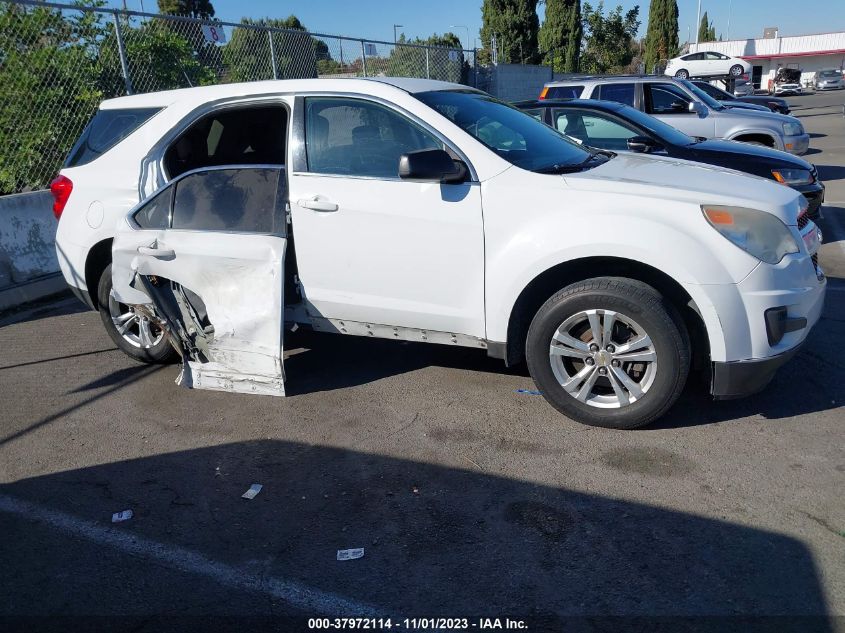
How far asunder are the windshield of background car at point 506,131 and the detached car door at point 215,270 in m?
1.19

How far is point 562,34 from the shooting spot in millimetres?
36438

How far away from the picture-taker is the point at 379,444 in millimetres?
4082

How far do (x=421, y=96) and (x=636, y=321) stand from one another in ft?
6.35

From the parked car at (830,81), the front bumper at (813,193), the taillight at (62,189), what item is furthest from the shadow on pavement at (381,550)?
the parked car at (830,81)

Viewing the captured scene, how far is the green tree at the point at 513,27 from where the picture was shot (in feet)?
112

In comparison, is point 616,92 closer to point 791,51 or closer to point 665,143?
point 665,143

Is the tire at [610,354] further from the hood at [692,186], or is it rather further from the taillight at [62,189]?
the taillight at [62,189]

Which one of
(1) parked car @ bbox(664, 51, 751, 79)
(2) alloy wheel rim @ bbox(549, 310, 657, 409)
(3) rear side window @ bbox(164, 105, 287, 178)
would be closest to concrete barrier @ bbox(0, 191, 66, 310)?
(3) rear side window @ bbox(164, 105, 287, 178)

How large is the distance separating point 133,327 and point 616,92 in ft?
29.0

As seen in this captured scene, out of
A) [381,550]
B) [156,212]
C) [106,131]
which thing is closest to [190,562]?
[381,550]

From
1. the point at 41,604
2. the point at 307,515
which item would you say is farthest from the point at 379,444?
the point at 41,604

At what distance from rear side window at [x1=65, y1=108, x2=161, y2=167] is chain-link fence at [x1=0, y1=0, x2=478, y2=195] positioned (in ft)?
11.8

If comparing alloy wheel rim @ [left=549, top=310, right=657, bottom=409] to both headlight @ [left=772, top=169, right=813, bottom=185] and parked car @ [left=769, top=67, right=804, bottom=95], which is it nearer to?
headlight @ [left=772, top=169, right=813, bottom=185]

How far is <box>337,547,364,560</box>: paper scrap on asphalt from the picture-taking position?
3070mm
